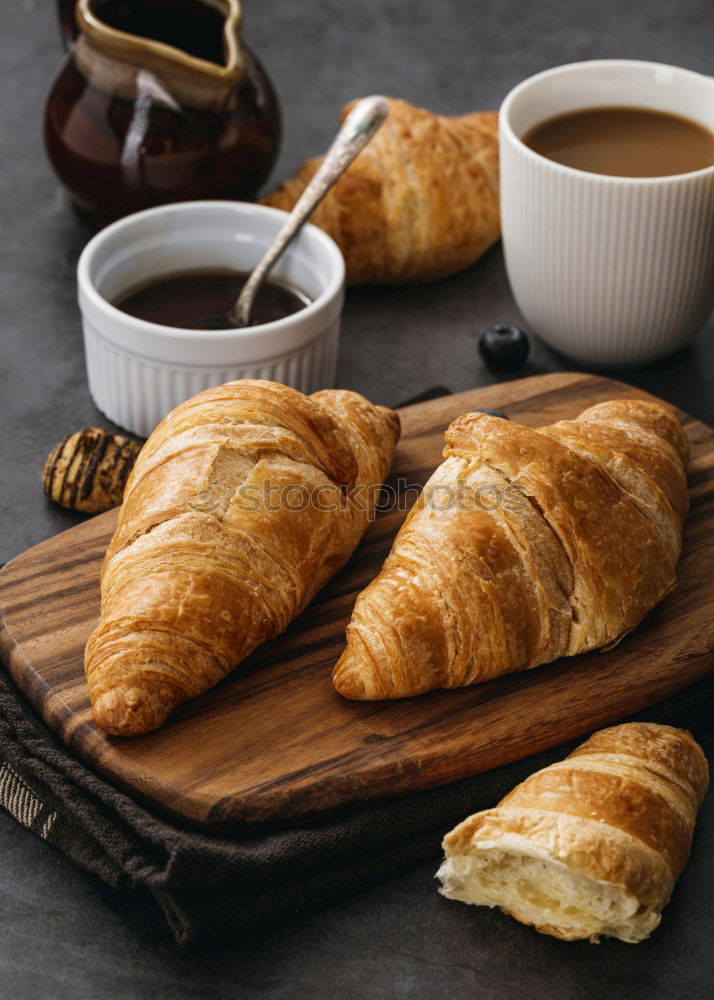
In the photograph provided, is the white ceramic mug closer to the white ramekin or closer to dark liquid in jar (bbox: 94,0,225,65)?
the white ramekin

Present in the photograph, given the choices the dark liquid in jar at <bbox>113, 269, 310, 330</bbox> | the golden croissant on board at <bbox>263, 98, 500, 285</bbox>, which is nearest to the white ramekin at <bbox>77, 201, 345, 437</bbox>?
the dark liquid in jar at <bbox>113, 269, 310, 330</bbox>

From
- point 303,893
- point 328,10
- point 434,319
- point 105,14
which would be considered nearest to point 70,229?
point 105,14

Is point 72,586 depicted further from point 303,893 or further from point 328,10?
point 328,10

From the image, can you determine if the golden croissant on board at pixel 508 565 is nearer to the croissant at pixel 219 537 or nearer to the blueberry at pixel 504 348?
the croissant at pixel 219 537

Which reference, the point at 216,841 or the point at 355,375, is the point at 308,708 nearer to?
the point at 216,841

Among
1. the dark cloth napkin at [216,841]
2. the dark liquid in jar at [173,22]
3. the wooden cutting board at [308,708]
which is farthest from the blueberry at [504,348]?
the dark cloth napkin at [216,841]

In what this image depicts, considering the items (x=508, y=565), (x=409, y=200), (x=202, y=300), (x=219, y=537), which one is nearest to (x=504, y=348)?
(x=409, y=200)
